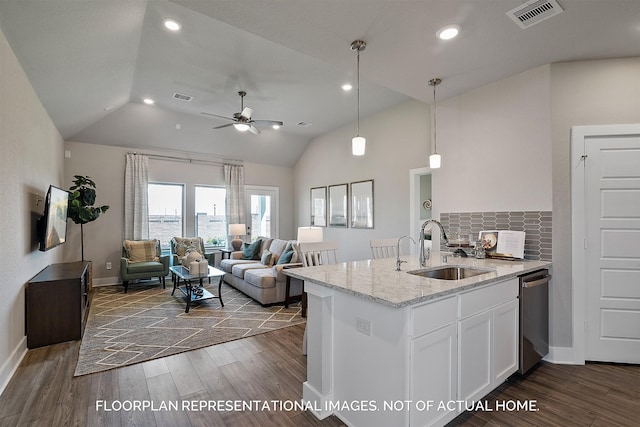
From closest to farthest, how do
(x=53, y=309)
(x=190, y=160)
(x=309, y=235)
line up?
(x=53, y=309), (x=309, y=235), (x=190, y=160)

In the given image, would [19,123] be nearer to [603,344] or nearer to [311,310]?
[311,310]

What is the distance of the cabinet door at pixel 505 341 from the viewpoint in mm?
2152

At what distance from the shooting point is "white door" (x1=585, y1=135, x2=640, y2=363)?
8.62ft

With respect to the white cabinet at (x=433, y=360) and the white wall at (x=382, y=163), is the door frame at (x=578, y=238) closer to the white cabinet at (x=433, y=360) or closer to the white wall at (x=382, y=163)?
the white cabinet at (x=433, y=360)

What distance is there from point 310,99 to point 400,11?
10.4 ft

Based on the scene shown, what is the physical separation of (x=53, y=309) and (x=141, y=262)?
2.50 m

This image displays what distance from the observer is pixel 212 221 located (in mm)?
7156

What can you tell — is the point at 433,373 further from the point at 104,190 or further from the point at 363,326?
the point at 104,190

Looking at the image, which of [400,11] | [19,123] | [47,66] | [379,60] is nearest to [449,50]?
[379,60]

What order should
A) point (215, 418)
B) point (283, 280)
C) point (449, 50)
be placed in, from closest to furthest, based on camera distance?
point (215, 418), point (449, 50), point (283, 280)

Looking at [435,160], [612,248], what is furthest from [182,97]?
[612,248]

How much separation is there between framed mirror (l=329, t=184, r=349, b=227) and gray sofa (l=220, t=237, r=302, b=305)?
5.42 ft

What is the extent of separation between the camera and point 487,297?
6.75 ft

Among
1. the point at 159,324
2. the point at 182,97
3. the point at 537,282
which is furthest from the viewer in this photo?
the point at 182,97
